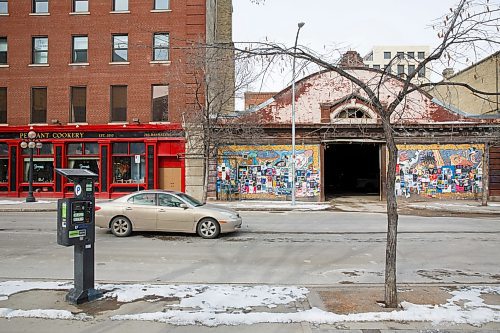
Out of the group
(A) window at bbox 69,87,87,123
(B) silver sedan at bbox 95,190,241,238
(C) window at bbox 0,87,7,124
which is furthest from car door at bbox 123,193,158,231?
(C) window at bbox 0,87,7,124

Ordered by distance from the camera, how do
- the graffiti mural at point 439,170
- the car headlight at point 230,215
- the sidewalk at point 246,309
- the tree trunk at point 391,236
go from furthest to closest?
the graffiti mural at point 439,170 < the car headlight at point 230,215 < the tree trunk at point 391,236 < the sidewalk at point 246,309

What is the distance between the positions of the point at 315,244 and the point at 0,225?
10826mm

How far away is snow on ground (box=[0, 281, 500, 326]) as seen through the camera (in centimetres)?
506

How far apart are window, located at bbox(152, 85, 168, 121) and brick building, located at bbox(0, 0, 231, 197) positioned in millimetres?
62

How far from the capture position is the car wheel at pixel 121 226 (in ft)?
39.3

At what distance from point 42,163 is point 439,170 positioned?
80.4 ft

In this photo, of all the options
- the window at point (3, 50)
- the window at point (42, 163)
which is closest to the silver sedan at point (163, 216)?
the window at point (42, 163)

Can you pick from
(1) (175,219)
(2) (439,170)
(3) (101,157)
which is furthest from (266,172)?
(1) (175,219)

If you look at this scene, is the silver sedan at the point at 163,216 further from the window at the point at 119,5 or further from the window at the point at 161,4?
the window at the point at 119,5

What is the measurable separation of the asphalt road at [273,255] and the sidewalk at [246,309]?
102 centimetres

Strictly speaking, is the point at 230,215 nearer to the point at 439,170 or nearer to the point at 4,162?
the point at 439,170

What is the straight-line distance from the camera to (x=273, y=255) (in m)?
9.51

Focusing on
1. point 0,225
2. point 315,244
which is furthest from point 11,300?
point 0,225

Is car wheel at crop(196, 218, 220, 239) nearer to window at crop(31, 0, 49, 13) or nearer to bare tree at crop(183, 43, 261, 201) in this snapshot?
bare tree at crop(183, 43, 261, 201)
